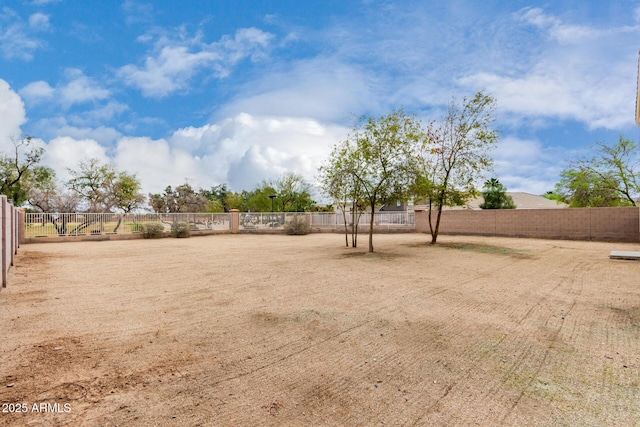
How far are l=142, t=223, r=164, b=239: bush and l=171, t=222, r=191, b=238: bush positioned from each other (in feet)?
2.37

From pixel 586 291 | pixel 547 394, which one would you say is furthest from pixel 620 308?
pixel 547 394

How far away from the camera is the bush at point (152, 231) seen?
21.6m

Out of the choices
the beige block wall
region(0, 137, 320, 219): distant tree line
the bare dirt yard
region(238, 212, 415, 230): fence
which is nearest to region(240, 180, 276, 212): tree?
region(0, 137, 320, 219): distant tree line

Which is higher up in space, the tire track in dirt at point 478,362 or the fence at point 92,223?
the fence at point 92,223

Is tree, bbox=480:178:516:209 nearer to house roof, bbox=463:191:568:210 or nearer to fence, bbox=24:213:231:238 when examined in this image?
house roof, bbox=463:191:568:210

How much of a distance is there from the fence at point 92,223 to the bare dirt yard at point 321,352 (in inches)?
576

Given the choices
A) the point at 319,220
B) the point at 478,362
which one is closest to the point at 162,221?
the point at 319,220

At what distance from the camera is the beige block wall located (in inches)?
691

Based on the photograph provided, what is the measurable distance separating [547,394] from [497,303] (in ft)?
10.1

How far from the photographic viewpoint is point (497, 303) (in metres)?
5.74

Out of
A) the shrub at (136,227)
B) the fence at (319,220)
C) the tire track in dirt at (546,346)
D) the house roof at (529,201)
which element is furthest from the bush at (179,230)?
the house roof at (529,201)

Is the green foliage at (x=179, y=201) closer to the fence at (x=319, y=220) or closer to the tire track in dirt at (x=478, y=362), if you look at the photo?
the fence at (x=319, y=220)

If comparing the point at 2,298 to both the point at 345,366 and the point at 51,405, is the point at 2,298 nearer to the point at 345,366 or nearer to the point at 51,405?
the point at 51,405

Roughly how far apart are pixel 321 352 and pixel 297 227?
21524 mm
